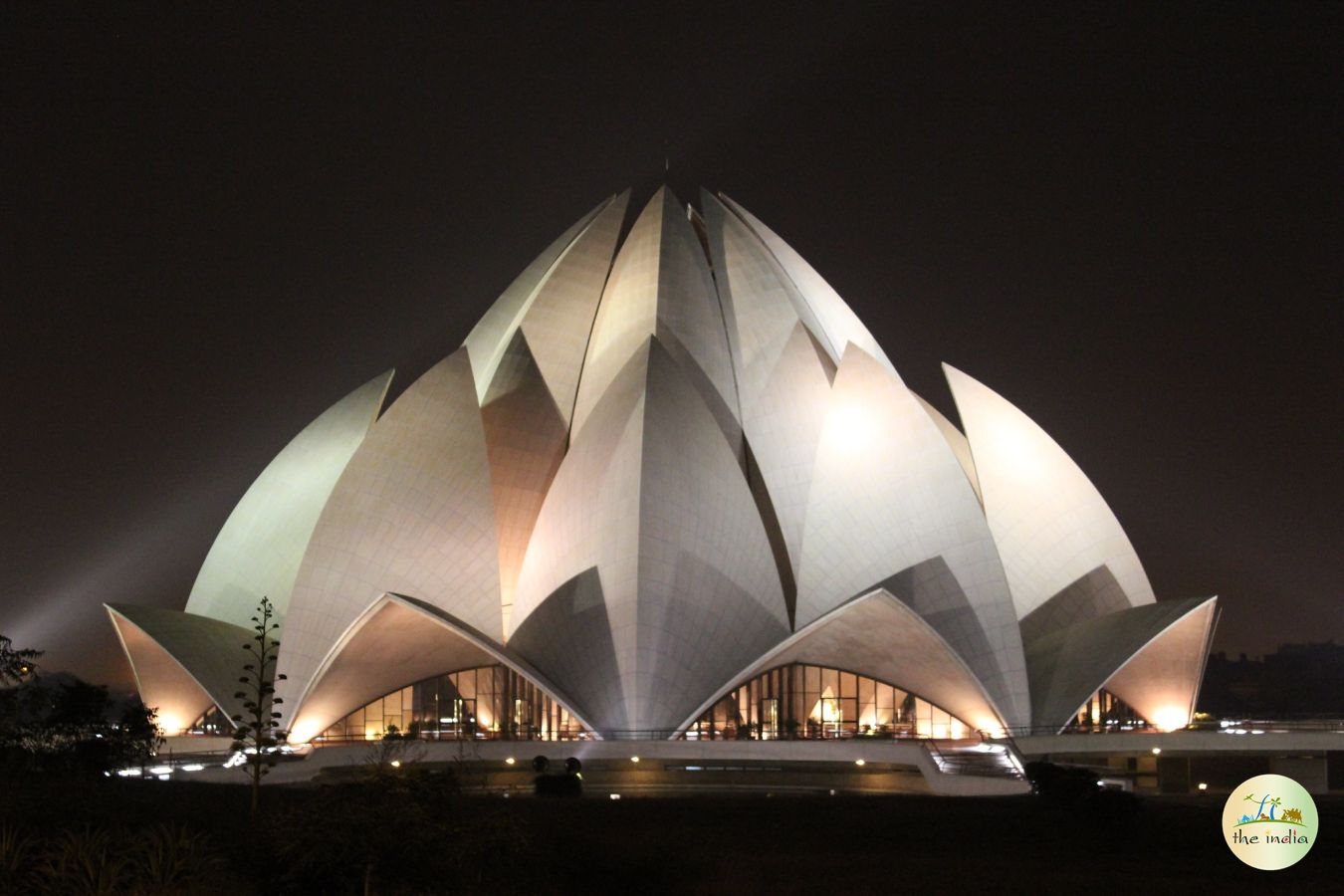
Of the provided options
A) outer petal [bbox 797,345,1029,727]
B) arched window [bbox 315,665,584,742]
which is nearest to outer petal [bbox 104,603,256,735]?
arched window [bbox 315,665,584,742]

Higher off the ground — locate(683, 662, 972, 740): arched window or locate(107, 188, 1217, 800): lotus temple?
locate(107, 188, 1217, 800): lotus temple

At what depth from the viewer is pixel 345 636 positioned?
1396 inches

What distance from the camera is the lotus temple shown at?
111 feet

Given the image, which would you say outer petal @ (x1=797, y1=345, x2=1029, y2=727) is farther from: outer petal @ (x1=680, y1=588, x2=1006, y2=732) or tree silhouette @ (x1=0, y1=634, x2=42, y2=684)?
tree silhouette @ (x1=0, y1=634, x2=42, y2=684)

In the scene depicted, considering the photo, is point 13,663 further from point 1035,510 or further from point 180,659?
point 1035,510

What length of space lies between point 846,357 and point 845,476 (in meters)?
2.89

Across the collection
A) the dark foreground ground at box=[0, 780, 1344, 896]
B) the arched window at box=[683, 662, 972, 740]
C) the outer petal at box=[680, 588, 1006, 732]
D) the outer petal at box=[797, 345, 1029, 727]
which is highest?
the outer petal at box=[797, 345, 1029, 727]

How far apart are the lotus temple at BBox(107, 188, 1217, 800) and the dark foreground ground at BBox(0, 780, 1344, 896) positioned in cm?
779

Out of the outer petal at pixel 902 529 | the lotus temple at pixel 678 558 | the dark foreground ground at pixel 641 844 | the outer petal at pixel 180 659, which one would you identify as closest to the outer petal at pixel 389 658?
the lotus temple at pixel 678 558

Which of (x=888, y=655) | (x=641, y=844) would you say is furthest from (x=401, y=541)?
(x=641, y=844)

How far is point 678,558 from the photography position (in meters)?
33.5

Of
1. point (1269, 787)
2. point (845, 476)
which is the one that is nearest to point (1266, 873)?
point (1269, 787)

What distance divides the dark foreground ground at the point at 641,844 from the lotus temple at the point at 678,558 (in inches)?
307

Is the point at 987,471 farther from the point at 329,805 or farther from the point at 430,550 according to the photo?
the point at 329,805
